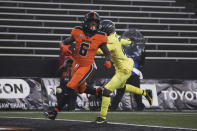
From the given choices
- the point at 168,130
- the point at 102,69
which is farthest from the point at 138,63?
the point at 168,130

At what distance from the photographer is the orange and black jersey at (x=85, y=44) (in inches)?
342

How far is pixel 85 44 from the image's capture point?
28.5 feet

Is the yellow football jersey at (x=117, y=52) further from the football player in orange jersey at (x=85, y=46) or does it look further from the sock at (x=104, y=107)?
the sock at (x=104, y=107)

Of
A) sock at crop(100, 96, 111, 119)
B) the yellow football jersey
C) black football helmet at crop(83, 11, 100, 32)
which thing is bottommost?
sock at crop(100, 96, 111, 119)

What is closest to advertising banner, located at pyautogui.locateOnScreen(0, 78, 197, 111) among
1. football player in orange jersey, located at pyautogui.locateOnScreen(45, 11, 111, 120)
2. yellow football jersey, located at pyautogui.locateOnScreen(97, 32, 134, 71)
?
yellow football jersey, located at pyautogui.locateOnScreen(97, 32, 134, 71)

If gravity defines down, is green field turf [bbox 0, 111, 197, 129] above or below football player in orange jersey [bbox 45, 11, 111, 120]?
below

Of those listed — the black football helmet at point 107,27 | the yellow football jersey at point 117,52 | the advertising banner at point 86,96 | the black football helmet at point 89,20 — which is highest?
the black football helmet at point 89,20

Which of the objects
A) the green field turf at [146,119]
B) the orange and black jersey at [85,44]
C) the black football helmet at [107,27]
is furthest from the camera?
the black football helmet at [107,27]

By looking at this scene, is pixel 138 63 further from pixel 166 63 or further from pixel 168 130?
pixel 168 130

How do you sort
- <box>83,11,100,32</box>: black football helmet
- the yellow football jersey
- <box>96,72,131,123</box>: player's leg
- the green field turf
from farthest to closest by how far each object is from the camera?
1. the yellow football jersey
2. the green field turf
3. <box>96,72,131,123</box>: player's leg
4. <box>83,11,100,32</box>: black football helmet

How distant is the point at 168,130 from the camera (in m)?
7.66

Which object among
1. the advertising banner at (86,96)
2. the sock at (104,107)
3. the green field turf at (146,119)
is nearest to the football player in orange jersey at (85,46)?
the sock at (104,107)

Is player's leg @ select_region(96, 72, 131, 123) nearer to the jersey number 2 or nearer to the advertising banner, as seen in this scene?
the jersey number 2

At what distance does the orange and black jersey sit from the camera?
28.5 ft
